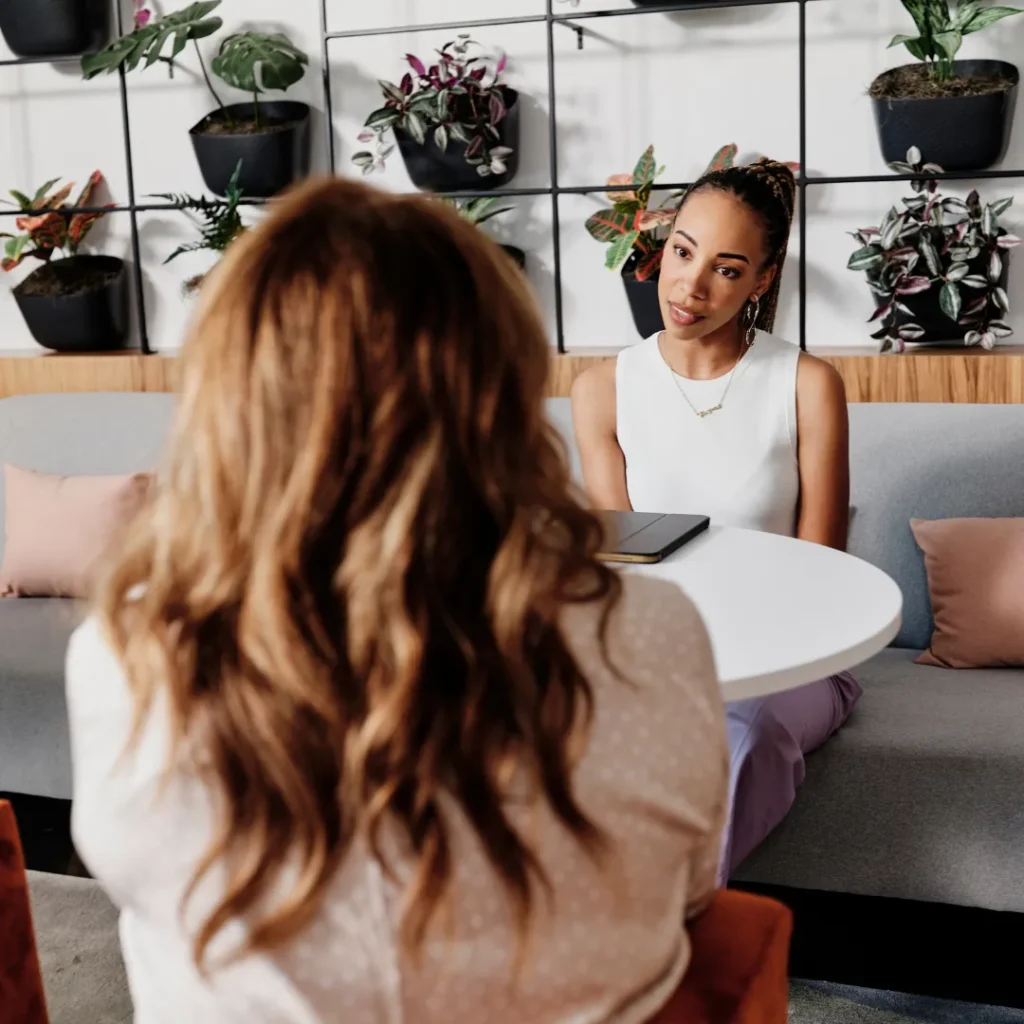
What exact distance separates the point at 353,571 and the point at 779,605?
2.87 ft

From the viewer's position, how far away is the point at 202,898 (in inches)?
34.0

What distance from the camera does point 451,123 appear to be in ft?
9.55

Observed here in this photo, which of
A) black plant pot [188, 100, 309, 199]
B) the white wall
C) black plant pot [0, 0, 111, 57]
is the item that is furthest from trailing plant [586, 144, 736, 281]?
black plant pot [0, 0, 111, 57]

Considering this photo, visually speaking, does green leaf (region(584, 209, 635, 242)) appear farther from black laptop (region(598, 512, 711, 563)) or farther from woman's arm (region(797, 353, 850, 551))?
black laptop (region(598, 512, 711, 563))

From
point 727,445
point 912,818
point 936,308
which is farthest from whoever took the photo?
point 936,308

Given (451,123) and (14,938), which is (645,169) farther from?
(14,938)

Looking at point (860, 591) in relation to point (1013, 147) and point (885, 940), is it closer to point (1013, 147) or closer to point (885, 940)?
point (885, 940)

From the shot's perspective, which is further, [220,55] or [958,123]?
[220,55]

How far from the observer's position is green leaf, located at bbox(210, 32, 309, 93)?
9.91 ft

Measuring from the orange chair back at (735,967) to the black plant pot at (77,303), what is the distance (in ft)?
8.29

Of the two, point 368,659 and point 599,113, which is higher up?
point 599,113

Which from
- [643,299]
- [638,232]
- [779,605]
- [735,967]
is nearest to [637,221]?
[638,232]

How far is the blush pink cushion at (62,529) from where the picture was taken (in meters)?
2.78

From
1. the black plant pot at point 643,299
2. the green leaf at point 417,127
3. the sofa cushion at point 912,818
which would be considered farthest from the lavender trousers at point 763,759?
the green leaf at point 417,127
